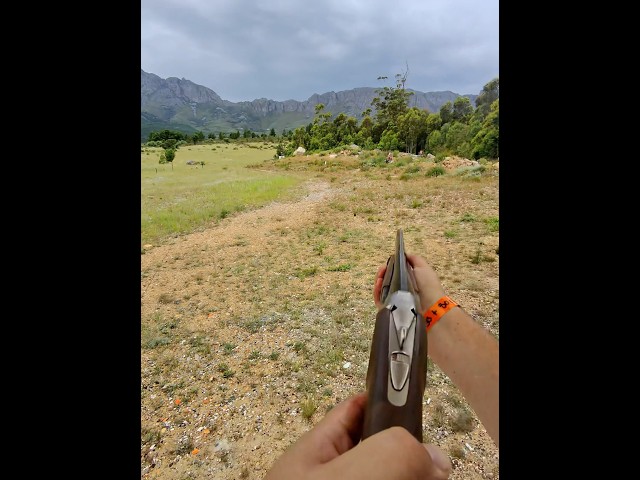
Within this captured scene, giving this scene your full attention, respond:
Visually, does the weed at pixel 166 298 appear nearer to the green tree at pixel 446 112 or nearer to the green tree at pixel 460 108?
the green tree at pixel 446 112

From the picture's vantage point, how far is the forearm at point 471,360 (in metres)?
1.27

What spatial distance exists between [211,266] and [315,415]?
4.92m

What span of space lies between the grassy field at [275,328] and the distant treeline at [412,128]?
1410cm

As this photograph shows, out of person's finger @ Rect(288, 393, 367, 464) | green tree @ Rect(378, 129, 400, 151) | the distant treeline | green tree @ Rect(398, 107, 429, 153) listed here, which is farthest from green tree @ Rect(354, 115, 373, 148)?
person's finger @ Rect(288, 393, 367, 464)

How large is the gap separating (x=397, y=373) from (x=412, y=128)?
40769 mm

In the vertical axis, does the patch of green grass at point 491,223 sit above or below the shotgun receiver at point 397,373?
below

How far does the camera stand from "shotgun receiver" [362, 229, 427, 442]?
68 centimetres

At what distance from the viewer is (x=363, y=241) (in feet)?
26.6

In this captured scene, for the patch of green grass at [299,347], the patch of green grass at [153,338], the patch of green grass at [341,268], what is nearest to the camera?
the patch of green grass at [299,347]

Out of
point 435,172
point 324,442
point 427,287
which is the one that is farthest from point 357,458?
point 435,172

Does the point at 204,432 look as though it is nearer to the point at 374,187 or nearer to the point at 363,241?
the point at 363,241

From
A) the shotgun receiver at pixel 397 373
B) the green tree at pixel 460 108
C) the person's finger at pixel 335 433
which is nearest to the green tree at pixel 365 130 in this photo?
the green tree at pixel 460 108
